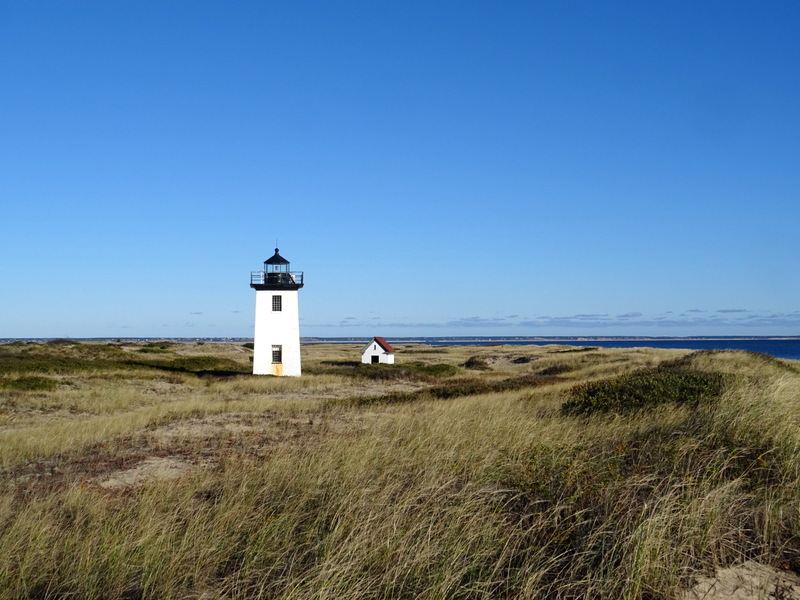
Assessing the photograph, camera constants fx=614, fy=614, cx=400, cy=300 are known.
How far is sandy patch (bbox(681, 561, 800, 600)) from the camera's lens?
4.54m

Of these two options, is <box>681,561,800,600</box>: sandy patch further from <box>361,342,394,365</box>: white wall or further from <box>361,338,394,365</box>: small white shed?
<box>361,338,394,365</box>: small white shed

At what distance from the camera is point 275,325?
3775 centimetres

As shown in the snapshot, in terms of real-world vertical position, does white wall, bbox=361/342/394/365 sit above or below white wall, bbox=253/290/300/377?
below

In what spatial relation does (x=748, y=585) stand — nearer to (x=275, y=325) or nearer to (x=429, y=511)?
(x=429, y=511)

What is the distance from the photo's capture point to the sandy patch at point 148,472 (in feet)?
30.7

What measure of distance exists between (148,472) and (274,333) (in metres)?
27.9

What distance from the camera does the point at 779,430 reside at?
773cm

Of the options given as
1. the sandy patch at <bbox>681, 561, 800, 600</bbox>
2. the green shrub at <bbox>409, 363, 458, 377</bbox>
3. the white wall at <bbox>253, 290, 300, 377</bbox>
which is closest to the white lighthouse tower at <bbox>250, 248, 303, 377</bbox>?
the white wall at <bbox>253, 290, 300, 377</bbox>

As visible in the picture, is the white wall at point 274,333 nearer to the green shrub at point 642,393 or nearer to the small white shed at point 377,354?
the small white shed at point 377,354

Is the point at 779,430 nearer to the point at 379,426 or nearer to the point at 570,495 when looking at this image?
the point at 570,495

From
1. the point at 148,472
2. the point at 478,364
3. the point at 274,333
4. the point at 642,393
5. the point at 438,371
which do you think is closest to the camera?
the point at 148,472

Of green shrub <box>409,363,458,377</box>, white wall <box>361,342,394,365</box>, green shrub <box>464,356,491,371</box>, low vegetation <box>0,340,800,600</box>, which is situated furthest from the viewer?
green shrub <box>464,356,491,371</box>

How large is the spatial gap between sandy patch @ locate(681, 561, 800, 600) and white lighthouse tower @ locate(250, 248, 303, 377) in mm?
33942

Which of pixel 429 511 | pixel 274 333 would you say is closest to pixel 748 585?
pixel 429 511
